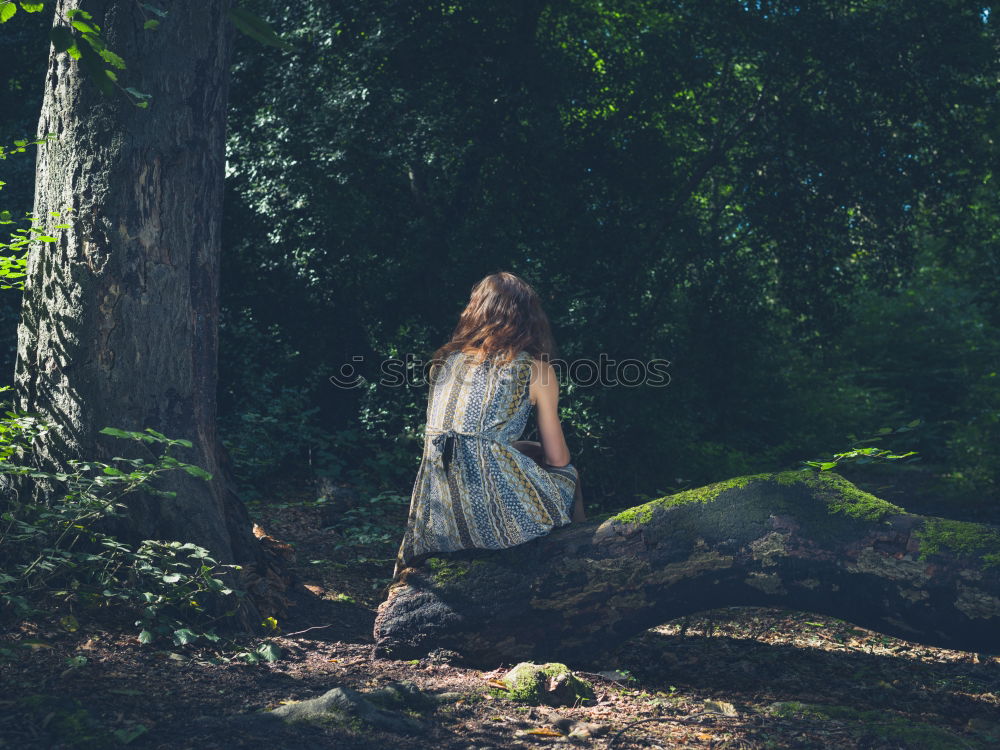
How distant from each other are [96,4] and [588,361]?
5.45m

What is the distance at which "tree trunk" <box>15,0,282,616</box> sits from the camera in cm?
479

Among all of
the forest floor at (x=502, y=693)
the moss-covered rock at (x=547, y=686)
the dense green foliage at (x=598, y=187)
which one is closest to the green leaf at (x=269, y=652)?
the forest floor at (x=502, y=693)

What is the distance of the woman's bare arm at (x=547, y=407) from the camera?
191 inches

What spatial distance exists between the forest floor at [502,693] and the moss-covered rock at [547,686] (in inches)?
3.0

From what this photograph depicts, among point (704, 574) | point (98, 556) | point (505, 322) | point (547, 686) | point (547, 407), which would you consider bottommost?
point (547, 686)

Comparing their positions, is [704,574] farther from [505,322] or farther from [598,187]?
[598,187]

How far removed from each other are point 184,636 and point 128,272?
1.88 metres

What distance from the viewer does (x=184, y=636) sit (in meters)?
4.32

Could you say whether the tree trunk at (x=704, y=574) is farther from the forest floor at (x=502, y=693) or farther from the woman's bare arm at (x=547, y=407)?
the woman's bare arm at (x=547, y=407)

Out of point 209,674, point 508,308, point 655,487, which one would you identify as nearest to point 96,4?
point 508,308

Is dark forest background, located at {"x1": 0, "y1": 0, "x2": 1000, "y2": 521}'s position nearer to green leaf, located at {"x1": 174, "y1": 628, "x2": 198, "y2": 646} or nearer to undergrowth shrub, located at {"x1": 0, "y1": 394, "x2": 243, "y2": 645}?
undergrowth shrub, located at {"x1": 0, "y1": 394, "x2": 243, "y2": 645}

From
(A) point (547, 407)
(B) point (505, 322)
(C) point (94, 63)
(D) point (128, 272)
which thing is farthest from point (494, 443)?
(C) point (94, 63)

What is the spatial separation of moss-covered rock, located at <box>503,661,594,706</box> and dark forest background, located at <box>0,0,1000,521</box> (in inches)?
185

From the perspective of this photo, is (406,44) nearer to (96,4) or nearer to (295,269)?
(295,269)
